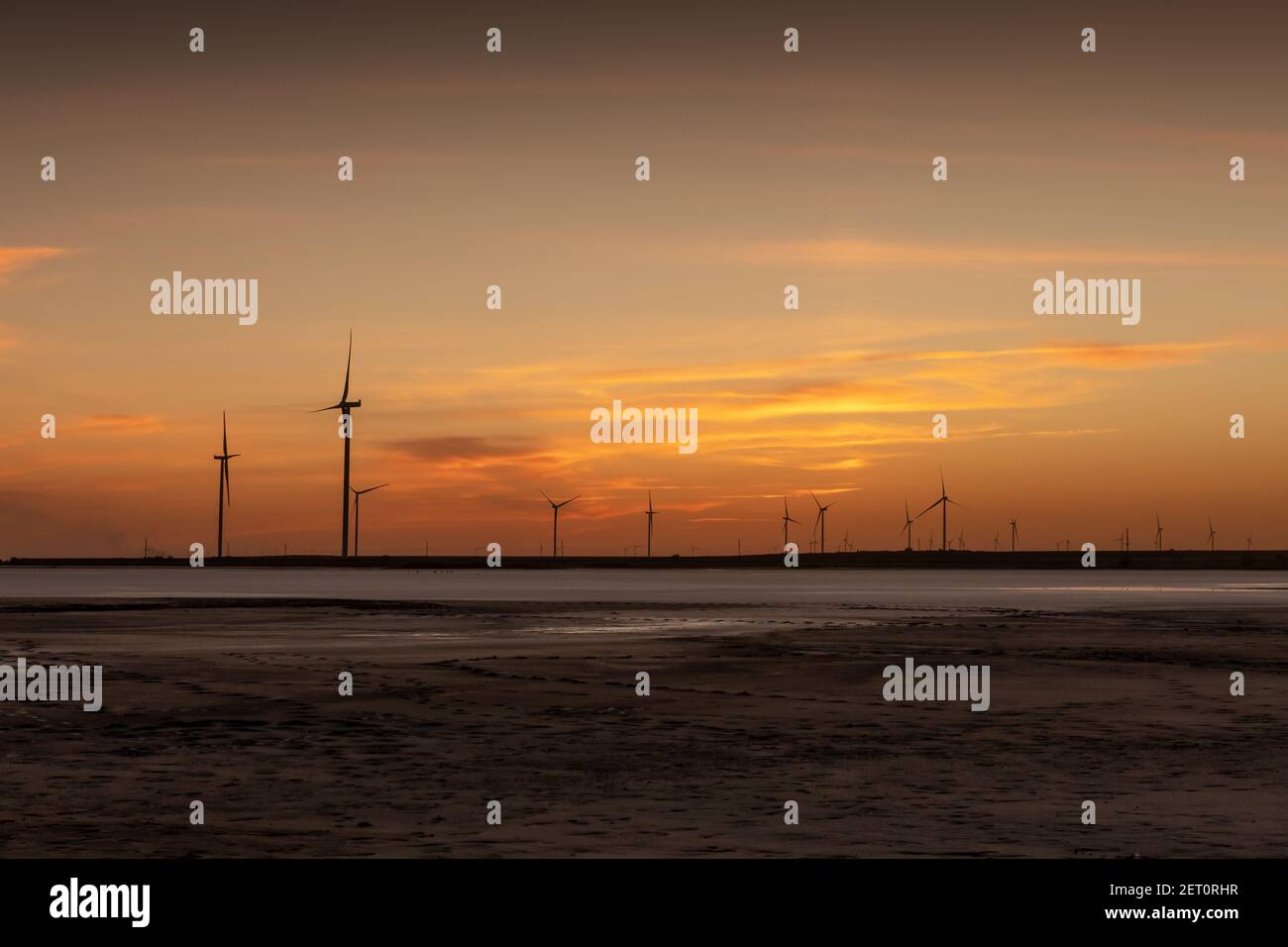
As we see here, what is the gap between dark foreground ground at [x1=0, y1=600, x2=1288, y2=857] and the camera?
18.3 meters

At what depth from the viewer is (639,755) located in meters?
25.5

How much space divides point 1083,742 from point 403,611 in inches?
2620

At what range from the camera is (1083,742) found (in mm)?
27141

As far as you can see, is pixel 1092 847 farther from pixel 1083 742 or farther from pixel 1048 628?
pixel 1048 628

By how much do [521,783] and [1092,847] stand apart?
831 cm

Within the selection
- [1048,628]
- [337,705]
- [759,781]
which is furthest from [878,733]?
[1048,628]

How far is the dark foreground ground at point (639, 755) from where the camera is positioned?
1827 cm

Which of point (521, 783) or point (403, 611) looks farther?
point (403, 611)

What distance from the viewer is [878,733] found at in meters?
28.7
